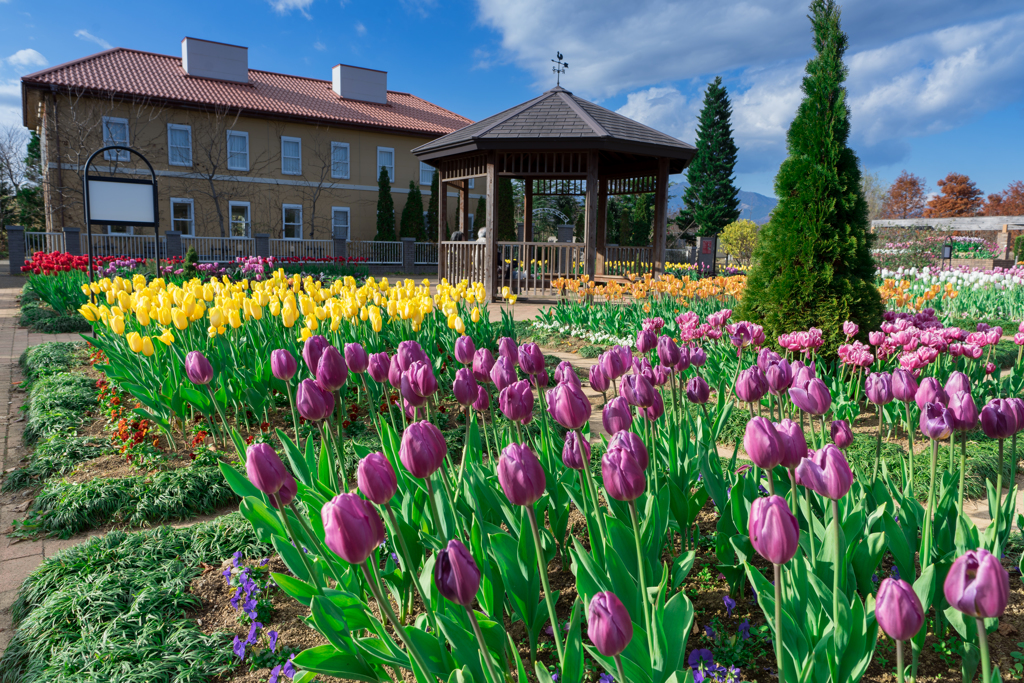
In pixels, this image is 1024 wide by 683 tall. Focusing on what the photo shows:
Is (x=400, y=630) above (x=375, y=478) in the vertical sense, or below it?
below

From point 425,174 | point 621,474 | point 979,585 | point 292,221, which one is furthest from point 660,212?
point 292,221

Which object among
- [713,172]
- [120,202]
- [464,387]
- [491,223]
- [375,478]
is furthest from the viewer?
[713,172]

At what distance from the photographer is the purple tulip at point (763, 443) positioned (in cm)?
137

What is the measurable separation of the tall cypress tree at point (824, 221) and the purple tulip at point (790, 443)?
396 cm

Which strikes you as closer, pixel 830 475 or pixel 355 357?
pixel 830 475

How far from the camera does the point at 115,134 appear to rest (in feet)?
75.6

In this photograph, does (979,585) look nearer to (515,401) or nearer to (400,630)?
(400,630)

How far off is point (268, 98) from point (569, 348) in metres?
24.4

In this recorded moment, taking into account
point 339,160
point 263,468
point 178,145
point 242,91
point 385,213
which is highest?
point 242,91

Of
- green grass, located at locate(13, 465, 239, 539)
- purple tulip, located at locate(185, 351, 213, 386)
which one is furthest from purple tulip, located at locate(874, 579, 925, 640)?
green grass, located at locate(13, 465, 239, 539)

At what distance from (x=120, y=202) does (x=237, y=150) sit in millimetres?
17516

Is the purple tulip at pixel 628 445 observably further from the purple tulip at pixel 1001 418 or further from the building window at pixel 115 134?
the building window at pixel 115 134

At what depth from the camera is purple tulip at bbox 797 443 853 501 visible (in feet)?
4.27

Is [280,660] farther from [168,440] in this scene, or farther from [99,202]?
[99,202]
